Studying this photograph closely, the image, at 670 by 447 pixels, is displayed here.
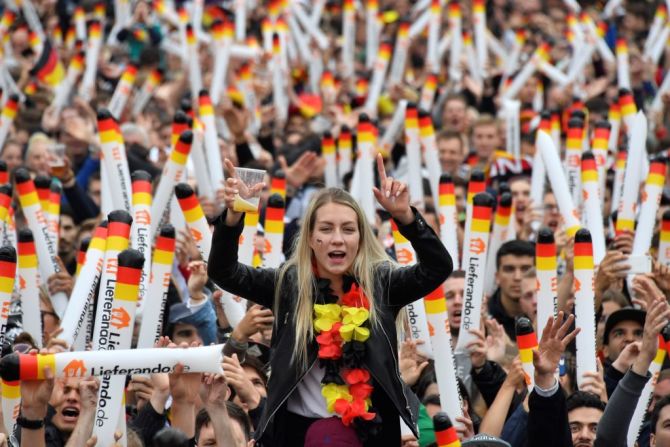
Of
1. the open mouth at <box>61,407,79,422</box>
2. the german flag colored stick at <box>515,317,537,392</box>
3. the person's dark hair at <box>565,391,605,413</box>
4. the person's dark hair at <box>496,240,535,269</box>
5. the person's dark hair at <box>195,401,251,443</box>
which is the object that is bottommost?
the open mouth at <box>61,407,79,422</box>

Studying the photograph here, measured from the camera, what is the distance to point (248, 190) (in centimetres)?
632

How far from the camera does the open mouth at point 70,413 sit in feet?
25.7

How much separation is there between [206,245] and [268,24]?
8984 millimetres

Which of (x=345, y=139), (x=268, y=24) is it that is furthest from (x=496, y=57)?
(x=345, y=139)

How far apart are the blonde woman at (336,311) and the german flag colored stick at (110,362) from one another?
326mm

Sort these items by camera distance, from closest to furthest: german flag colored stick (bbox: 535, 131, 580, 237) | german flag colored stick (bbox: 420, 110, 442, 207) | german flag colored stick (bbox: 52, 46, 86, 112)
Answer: german flag colored stick (bbox: 535, 131, 580, 237) → german flag colored stick (bbox: 420, 110, 442, 207) → german flag colored stick (bbox: 52, 46, 86, 112)

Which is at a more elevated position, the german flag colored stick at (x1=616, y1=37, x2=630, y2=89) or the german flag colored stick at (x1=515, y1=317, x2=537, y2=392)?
the german flag colored stick at (x1=616, y1=37, x2=630, y2=89)

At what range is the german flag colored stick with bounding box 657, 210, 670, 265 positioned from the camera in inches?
357

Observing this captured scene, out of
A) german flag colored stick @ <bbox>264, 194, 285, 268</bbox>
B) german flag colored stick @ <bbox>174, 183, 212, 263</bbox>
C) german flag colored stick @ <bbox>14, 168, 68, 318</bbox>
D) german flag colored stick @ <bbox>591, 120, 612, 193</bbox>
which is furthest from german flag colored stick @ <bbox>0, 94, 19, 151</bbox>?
german flag colored stick @ <bbox>591, 120, 612, 193</bbox>

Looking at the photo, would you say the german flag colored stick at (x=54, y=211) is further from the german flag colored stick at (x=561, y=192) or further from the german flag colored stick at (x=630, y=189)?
the german flag colored stick at (x=630, y=189)

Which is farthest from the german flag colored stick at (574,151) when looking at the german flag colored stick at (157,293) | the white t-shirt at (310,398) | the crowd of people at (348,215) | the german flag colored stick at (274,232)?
the white t-shirt at (310,398)

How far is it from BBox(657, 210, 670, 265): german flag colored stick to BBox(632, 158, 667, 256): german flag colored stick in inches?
3.1

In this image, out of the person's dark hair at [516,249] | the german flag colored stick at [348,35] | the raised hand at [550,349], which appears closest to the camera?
the raised hand at [550,349]

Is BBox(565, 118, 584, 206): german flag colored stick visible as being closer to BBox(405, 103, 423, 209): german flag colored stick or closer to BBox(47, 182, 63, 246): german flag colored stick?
BBox(405, 103, 423, 209): german flag colored stick
